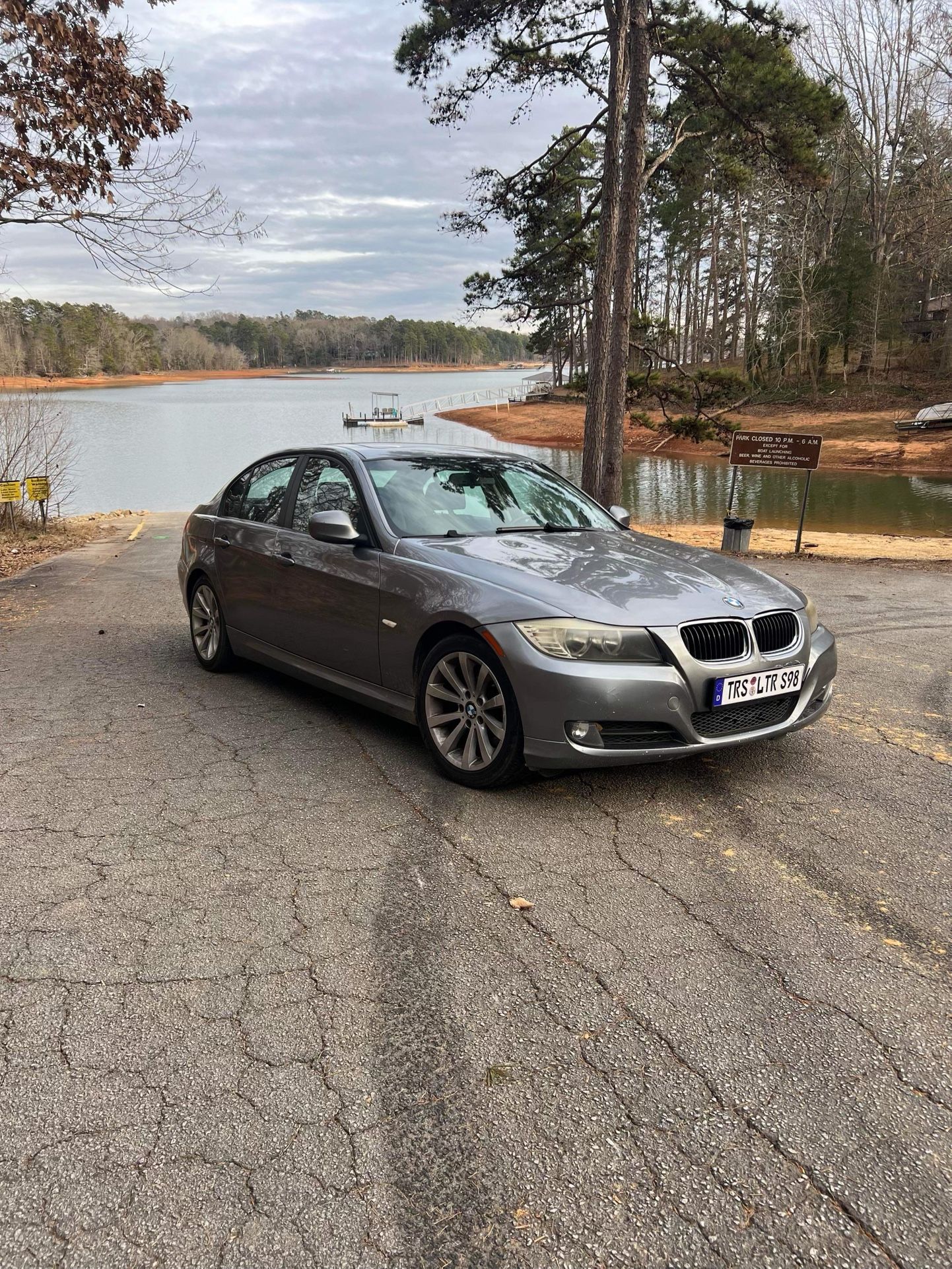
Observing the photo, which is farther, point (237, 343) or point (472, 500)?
point (237, 343)

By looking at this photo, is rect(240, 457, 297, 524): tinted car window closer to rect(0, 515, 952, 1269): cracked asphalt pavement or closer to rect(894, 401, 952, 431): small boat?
rect(0, 515, 952, 1269): cracked asphalt pavement

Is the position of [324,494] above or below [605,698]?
above

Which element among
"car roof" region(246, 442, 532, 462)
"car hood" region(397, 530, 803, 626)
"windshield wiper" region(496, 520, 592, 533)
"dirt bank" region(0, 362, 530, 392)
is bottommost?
"car hood" region(397, 530, 803, 626)

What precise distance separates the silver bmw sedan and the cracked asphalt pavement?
0.37 meters

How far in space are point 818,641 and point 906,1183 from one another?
2.87 metres

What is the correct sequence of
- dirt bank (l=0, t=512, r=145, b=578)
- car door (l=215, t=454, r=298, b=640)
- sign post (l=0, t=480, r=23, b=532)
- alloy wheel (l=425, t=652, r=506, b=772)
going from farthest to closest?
sign post (l=0, t=480, r=23, b=532)
dirt bank (l=0, t=512, r=145, b=578)
car door (l=215, t=454, r=298, b=640)
alloy wheel (l=425, t=652, r=506, b=772)

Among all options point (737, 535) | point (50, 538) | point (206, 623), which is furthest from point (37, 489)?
point (737, 535)

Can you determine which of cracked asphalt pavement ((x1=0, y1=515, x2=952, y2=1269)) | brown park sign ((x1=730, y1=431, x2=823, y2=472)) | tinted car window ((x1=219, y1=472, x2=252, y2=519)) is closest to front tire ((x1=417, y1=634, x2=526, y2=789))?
cracked asphalt pavement ((x1=0, y1=515, x2=952, y2=1269))

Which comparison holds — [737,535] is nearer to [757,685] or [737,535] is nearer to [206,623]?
[206,623]

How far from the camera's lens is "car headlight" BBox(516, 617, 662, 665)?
374 cm

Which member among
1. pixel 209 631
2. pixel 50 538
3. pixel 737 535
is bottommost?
pixel 50 538

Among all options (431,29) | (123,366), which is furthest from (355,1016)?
(123,366)

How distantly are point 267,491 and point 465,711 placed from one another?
2.58m

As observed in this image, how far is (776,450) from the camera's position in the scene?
1398 cm
